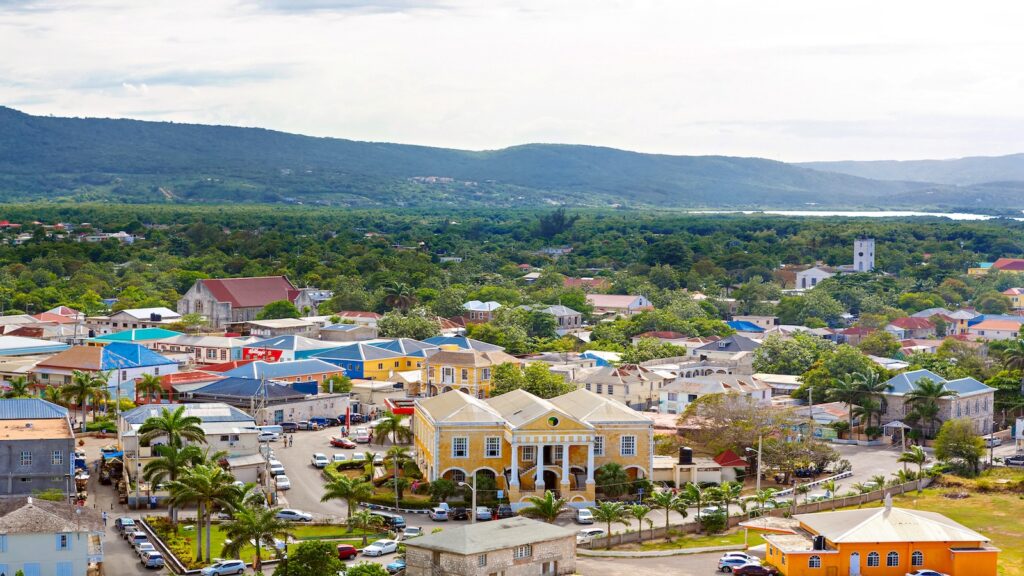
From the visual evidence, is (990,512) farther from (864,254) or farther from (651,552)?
(864,254)

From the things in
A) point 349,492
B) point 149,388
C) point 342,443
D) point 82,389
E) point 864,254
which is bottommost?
point 342,443

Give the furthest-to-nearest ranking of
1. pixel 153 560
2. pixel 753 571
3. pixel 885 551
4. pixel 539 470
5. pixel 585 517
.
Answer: pixel 539 470 < pixel 585 517 < pixel 885 551 < pixel 753 571 < pixel 153 560

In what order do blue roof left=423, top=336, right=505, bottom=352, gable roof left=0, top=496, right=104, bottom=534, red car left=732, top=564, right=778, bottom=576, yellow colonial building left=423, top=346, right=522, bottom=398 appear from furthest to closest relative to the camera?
blue roof left=423, top=336, right=505, bottom=352 < yellow colonial building left=423, top=346, right=522, bottom=398 < red car left=732, top=564, right=778, bottom=576 < gable roof left=0, top=496, right=104, bottom=534

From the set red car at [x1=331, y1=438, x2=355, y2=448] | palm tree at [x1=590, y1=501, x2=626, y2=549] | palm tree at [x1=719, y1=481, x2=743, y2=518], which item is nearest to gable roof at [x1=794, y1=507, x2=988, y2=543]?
palm tree at [x1=719, y1=481, x2=743, y2=518]

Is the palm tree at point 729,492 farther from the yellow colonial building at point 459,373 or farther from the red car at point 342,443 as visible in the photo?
the yellow colonial building at point 459,373

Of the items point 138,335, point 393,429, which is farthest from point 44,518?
point 138,335

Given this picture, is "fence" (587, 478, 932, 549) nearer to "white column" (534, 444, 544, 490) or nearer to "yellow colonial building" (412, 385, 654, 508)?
"white column" (534, 444, 544, 490)

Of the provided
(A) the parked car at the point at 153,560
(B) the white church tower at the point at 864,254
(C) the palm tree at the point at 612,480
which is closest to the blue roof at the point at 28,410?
(A) the parked car at the point at 153,560
